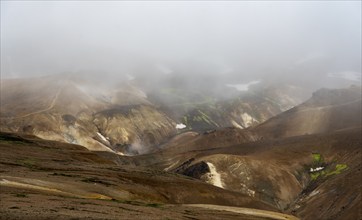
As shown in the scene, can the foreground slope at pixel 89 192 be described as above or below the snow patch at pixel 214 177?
below

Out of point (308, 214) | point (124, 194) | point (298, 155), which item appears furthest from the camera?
point (298, 155)

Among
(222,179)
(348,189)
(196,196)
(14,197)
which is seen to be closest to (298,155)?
(222,179)

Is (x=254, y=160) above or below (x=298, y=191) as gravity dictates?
above

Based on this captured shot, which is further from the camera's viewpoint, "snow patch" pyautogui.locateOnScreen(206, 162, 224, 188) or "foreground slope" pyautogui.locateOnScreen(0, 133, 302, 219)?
"snow patch" pyautogui.locateOnScreen(206, 162, 224, 188)

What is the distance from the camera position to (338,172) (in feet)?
568

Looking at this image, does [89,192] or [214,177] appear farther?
[214,177]

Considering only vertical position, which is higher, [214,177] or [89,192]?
[214,177]

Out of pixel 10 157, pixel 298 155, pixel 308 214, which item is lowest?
pixel 308 214

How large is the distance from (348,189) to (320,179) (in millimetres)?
37014

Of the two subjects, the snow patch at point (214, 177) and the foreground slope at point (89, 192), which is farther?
the snow patch at point (214, 177)

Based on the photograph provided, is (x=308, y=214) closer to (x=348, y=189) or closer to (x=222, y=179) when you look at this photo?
(x=348, y=189)

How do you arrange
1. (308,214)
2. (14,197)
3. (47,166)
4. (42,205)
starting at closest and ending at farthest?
1. (42,205)
2. (14,197)
3. (47,166)
4. (308,214)

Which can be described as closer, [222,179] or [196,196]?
[196,196]

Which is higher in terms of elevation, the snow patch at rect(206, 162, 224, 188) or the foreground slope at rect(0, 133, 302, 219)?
the snow patch at rect(206, 162, 224, 188)
